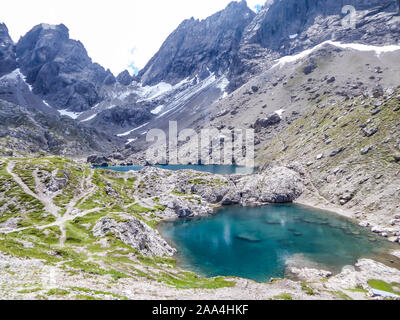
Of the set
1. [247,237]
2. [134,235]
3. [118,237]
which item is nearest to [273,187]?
[247,237]

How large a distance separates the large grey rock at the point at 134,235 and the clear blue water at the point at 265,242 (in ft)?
19.1

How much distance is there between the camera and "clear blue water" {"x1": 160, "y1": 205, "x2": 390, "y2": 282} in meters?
62.7

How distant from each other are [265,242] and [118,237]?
4360cm

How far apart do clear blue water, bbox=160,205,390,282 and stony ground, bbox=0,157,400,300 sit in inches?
253

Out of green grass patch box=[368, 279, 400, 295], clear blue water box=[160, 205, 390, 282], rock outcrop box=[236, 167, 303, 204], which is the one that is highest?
rock outcrop box=[236, 167, 303, 204]

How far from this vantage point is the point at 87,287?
27672 mm


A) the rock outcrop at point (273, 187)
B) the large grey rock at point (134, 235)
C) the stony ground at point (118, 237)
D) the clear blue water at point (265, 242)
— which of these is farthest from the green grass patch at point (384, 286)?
the rock outcrop at point (273, 187)

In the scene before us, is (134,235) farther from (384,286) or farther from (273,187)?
(273,187)

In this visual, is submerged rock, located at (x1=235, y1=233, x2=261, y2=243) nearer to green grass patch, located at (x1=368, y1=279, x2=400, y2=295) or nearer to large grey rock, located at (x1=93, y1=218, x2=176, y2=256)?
Result: large grey rock, located at (x1=93, y1=218, x2=176, y2=256)

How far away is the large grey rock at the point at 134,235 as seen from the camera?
66887 millimetres

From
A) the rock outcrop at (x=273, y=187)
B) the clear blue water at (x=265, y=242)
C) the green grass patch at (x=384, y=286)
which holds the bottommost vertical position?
the green grass patch at (x=384, y=286)

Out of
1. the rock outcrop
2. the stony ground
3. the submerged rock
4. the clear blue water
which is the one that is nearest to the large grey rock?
the stony ground

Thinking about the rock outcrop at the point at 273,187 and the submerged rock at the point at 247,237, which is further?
the rock outcrop at the point at 273,187

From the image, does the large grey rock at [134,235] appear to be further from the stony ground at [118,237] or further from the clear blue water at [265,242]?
the clear blue water at [265,242]
